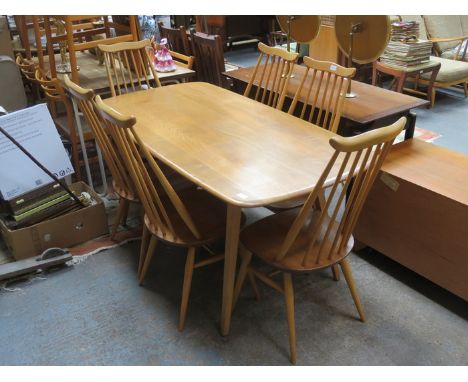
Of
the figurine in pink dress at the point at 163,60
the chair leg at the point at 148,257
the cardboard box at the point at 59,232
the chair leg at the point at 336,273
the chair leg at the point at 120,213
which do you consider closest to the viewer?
the chair leg at the point at 148,257

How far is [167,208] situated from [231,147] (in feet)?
1.34

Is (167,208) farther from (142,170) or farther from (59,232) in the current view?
(59,232)

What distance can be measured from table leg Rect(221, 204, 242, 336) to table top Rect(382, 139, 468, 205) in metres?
0.84

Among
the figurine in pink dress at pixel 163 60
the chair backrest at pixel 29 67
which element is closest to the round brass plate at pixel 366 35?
the figurine in pink dress at pixel 163 60

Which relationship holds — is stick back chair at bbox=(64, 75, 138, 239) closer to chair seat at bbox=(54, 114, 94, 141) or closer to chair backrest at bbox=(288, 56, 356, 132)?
chair seat at bbox=(54, 114, 94, 141)

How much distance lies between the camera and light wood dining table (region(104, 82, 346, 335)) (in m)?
1.51

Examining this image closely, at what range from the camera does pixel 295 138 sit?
1.86 m

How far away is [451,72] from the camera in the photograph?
4105 mm

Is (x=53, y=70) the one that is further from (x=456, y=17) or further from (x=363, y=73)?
(x=456, y=17)

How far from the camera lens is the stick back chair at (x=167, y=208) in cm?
161

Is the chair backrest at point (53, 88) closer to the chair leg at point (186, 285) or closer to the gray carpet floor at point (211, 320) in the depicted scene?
the gray carpet floor at point (211, 320)

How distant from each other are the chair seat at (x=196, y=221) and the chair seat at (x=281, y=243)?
0.13m

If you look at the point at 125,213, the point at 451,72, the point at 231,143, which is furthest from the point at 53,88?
the point at 451,72

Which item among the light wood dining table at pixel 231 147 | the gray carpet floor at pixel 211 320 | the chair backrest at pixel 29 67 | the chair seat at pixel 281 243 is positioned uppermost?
the light wood dining table at pixel 231 147
